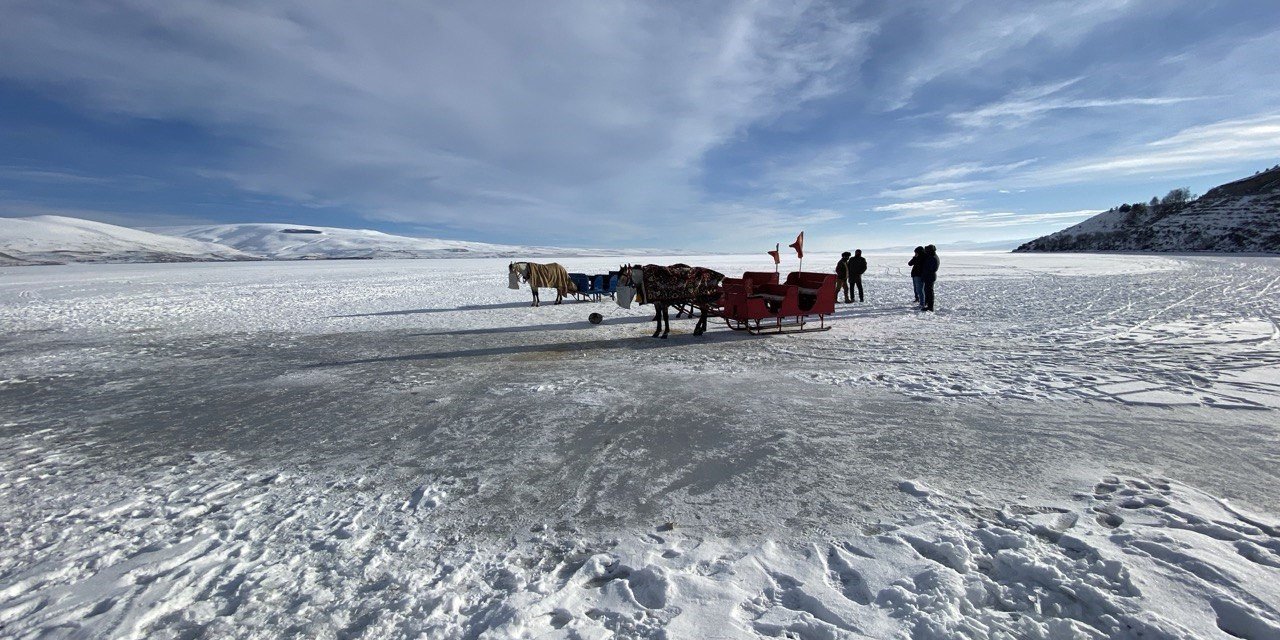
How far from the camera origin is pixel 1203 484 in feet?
10.4

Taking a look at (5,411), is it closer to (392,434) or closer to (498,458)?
(392,434)

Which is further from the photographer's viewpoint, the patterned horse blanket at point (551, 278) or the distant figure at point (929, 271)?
the patterned horse blanket at point (551, 278)

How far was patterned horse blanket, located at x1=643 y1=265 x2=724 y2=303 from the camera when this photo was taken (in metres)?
8.87

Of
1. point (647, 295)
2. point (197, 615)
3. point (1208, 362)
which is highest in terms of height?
point (647, 295)

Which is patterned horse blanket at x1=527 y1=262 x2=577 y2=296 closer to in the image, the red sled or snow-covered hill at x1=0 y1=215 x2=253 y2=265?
the red sled

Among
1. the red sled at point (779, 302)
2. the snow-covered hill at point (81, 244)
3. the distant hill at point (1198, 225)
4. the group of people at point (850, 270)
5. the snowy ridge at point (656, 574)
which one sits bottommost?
the snowy ridge at point (656, 574)

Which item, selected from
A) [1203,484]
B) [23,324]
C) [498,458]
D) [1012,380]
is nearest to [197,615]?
[498,458]

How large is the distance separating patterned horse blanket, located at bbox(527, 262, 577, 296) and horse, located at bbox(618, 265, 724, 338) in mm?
6038

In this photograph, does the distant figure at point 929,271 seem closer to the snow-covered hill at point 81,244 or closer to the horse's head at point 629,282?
the horse's head at point 629,282

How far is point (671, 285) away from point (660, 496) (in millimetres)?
5912

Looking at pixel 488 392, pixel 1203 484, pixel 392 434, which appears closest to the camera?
pixel 1203 484

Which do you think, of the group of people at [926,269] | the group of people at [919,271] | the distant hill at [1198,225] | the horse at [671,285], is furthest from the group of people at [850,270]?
the distant hill at [1198,225]

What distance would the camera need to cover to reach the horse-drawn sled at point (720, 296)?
29.2 feet

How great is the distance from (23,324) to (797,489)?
17.4 m
